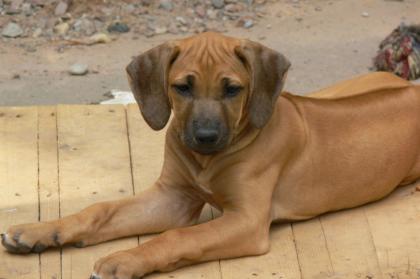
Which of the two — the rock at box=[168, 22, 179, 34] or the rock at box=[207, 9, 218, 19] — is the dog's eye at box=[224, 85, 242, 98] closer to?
the rock at box=[168, 22, 179, 34]

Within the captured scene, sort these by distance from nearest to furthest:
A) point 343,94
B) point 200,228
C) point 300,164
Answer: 1. point 200,228
2. point 300,164
3. point 343,94

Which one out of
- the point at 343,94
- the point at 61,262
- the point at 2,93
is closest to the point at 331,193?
the point at 343,94

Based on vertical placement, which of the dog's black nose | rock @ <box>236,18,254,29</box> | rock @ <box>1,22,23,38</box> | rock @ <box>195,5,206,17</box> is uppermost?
the dog's black nose

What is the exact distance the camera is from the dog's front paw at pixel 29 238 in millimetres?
6855

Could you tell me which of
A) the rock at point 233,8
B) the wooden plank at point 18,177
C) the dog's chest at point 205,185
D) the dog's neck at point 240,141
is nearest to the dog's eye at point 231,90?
the dog's neck at point 240,141

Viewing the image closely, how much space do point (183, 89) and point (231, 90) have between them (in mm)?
242

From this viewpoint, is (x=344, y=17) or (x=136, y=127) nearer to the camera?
(x=136, y=127)

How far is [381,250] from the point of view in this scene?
7.04m

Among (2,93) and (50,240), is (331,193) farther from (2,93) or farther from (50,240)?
(2,93)

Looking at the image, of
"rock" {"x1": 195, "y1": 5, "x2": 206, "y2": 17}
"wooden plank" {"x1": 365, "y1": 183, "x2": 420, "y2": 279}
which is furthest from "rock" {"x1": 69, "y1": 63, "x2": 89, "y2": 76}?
"wooden plank" {"x1": 365, "y1": 183, "x2": 420, "y2": 279}

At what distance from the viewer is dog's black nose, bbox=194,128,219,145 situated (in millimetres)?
6633

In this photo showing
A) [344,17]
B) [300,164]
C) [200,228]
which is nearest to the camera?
[200,228]

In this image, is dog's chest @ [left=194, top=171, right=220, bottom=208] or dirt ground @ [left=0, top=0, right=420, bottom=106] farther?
dirt ground @ [left=0, top=0, right=420, bottom=106]

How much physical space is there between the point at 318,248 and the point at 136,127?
1.75m
